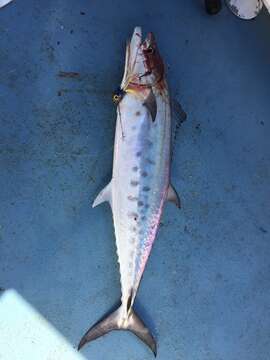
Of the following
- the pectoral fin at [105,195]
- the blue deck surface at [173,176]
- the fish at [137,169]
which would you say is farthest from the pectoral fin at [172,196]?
the pectoral fin at [105,195]

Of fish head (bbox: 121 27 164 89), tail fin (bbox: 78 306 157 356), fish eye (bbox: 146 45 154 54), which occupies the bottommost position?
tail fin (bbox: 78 306 157 356)

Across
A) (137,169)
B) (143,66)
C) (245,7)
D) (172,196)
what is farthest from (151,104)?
(245,7)

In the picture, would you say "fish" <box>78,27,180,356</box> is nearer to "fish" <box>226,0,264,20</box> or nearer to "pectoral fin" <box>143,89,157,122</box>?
"pectoral fin" <box>143,89,157,122</box>

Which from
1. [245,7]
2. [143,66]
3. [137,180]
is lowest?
[137,180]

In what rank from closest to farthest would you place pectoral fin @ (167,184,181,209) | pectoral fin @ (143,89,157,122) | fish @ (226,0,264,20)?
pectoral fin @ (143,89,157,122) < pectoral fin @ (167,184,181,209) < fish @ (226,0,264,20)

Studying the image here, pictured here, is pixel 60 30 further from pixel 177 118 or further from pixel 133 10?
pixel 177 118

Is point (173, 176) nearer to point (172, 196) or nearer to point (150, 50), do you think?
point (172, 196)

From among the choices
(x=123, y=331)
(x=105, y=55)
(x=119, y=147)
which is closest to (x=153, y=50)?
(x=105, y=55)

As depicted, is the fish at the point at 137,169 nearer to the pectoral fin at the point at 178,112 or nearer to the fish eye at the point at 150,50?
the fish eye at the point at 150,50

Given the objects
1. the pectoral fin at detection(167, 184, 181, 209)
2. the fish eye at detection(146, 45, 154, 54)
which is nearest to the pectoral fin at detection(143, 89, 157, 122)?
the fish eye at detection(146, 45, 154, 54)
